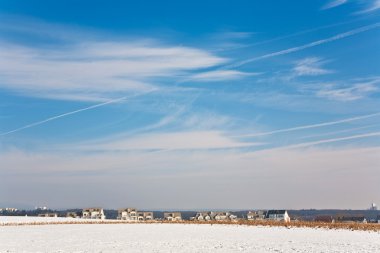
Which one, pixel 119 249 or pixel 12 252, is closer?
pixel 12 252

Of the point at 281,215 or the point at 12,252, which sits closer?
the point at 12,252

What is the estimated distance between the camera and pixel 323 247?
97.6ft

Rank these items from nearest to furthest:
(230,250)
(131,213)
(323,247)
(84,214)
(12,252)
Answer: (12,252)
(230,250)
(323,247)
(84,214)
(131,213)

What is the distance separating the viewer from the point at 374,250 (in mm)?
27672

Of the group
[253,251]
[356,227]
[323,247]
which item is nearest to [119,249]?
[253,251]

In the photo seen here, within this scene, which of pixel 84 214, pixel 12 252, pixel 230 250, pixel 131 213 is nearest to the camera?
pixel 12 252

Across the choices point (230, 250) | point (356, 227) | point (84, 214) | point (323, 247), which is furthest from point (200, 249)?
point (84, 214)

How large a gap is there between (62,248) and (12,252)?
3377 millimetres

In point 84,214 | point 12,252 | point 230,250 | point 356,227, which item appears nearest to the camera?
point 12,252

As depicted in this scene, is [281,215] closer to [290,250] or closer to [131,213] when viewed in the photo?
[131,213]

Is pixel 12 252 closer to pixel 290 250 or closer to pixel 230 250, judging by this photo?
pixel 230 250

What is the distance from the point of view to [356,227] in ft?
177

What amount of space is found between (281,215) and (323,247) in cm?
11549

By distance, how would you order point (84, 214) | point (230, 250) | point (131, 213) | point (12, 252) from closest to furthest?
point (12, 252), point (230, 250), point (84, 214), point (131, 213)
